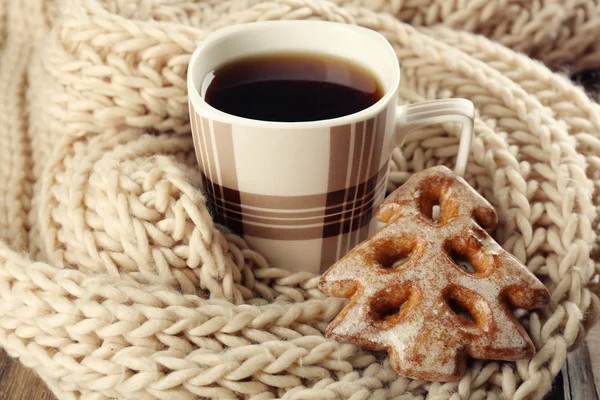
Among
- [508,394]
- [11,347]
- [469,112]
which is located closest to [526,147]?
[469,112]

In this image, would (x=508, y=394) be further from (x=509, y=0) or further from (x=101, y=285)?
(x=509, y=0)

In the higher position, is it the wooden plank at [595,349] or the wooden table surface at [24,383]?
the wooden plank at [595,349]

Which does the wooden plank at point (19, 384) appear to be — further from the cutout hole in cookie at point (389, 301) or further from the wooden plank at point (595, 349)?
the wooden plank at point (595, 349)

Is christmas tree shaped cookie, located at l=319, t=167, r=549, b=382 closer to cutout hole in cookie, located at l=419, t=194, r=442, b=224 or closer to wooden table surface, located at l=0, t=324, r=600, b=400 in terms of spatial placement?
cutout hole in cookie, located at l=419, t=194, r=442, b=224

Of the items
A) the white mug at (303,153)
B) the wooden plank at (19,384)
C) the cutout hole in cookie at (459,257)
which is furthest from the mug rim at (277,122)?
the wooden plank at (19,384)

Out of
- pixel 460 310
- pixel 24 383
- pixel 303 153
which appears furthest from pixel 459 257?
pixel 24 383

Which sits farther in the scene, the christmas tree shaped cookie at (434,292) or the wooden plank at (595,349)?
the wooden plank at (595,349)
